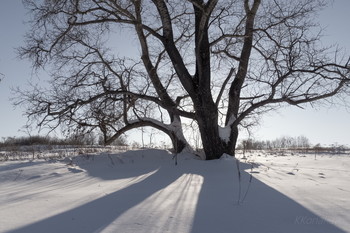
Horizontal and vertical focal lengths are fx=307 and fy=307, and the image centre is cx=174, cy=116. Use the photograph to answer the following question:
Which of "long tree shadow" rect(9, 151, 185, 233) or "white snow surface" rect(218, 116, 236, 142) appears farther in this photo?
"white snow surface" rect(218, 116, 236, 142)

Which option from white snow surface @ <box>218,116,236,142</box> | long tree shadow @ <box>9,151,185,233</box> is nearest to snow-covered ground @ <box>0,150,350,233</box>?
long tree shadow @ <box>9,151,185,233</box>

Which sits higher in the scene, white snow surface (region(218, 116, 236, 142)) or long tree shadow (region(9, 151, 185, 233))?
white snow surface (region(218, 116, 236, 142))

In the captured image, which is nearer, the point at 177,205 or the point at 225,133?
the point at 177,205

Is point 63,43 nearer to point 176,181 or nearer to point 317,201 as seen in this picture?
point 176,181

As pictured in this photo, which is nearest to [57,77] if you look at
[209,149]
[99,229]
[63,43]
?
[63,43]

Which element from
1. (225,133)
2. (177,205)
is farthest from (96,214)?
(225,133)

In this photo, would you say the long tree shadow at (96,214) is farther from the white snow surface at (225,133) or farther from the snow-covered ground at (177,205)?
the white snow surface at (225,133)

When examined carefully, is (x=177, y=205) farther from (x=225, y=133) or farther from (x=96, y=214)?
(x=225, y=133)

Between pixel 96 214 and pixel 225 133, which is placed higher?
pixel 225 133

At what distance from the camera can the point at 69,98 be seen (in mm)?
8289

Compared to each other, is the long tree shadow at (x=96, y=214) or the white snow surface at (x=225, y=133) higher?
the white snow surface at (x=225, y=133)

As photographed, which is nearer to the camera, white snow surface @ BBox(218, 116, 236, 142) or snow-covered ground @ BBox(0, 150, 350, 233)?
snow-covered ground @ BBox(0, 150, 350, 233)

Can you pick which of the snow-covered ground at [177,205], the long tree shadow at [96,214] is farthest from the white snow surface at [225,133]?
the long tree shadow at [96,214]

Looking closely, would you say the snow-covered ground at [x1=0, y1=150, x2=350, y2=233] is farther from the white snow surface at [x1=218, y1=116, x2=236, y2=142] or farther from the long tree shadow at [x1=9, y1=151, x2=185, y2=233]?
the white snow surface at [x1=218, y1=116, x2=236, y2=142]
